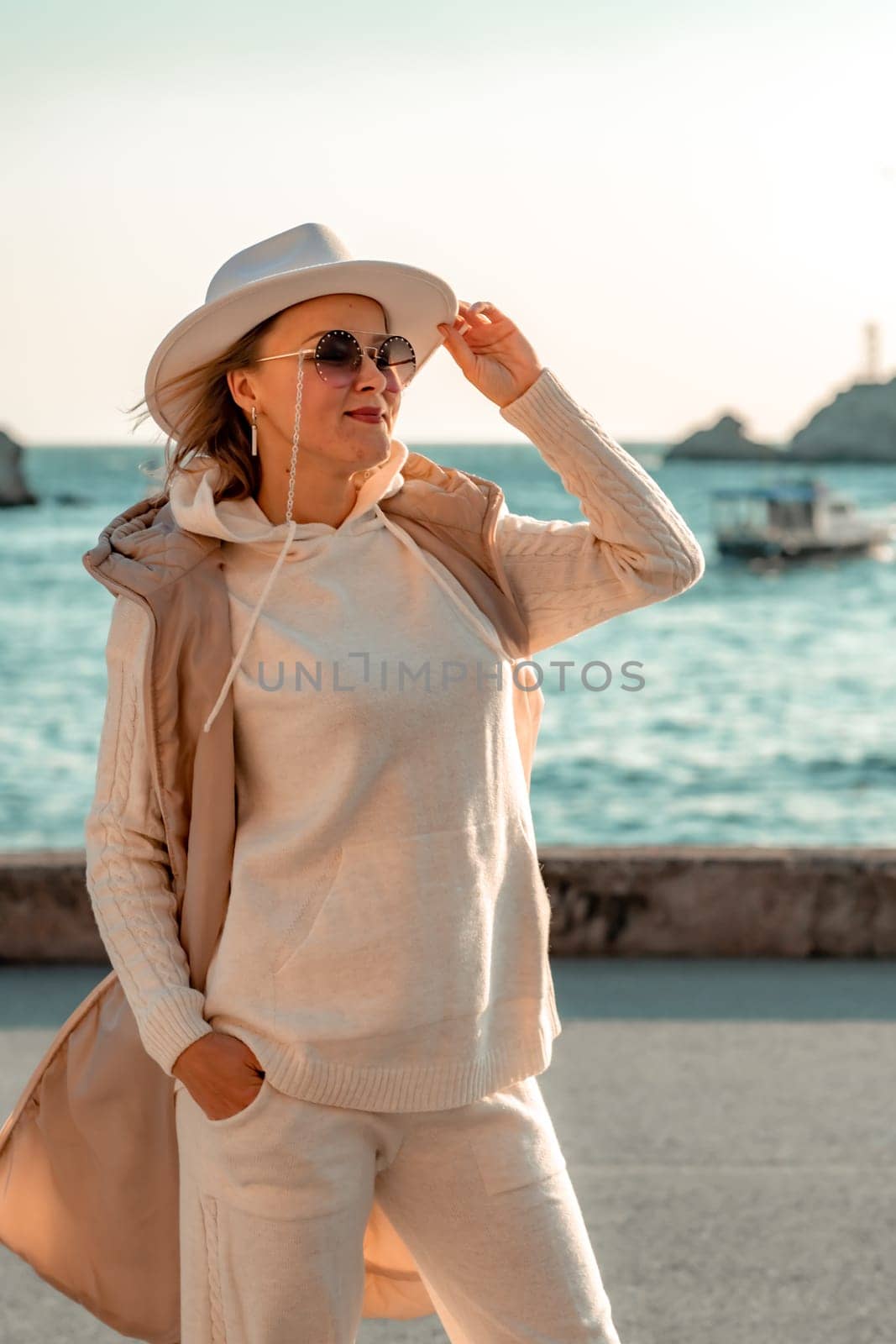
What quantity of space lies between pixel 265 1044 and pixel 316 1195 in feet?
0.64

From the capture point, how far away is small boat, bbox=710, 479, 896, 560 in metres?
50.7

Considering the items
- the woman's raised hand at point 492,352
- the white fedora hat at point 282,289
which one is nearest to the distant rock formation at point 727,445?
the woman's raised hand at point 492,352

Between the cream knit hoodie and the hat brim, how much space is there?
181 mm

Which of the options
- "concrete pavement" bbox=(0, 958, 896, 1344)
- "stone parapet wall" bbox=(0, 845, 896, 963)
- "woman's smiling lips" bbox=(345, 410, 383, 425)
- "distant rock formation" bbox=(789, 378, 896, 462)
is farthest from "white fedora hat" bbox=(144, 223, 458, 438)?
"distant rock formation" bbox=(789, 378, 896, 462)

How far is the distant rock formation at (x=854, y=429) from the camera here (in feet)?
355

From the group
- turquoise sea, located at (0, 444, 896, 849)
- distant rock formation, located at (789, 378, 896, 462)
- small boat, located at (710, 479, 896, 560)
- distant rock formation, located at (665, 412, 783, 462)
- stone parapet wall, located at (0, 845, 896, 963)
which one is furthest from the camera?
distant rock formation, located at (665, 412, 783, 462)

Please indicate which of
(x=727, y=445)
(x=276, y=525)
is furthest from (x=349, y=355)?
(x=727, y=445)

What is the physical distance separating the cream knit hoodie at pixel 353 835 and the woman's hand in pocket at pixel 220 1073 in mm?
19

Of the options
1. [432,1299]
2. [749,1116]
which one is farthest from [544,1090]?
[432,1299]

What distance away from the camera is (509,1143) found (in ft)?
7.61

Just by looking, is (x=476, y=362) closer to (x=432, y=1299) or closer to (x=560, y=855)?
(x=432, y=1299)

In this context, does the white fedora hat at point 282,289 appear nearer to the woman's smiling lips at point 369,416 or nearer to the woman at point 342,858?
the woman at point 342,858

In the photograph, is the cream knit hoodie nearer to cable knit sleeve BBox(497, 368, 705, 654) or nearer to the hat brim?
cable knit sleeve BBox(497, 368, 705, 654)

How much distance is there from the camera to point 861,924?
546cm
